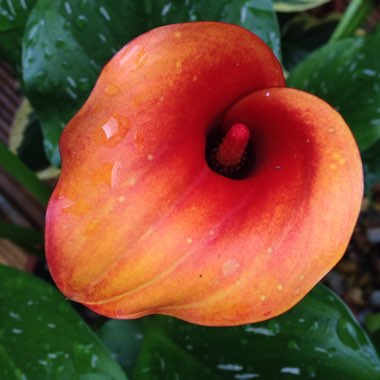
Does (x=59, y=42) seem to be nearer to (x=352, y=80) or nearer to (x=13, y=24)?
(x=13, y=24)

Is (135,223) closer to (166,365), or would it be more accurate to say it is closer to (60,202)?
(60,202)

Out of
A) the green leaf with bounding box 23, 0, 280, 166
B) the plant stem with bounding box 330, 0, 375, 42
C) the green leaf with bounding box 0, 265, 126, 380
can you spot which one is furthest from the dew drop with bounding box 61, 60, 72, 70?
the plant stem with bounding box 330, 0, 375, 42

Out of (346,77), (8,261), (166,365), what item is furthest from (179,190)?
(8,261)

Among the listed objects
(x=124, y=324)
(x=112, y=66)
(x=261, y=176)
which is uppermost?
(x=112, y=66)

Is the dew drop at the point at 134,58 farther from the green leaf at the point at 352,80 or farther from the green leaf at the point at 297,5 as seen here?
the green leaf at the point at 297,5

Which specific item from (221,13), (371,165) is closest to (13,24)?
(221,13)

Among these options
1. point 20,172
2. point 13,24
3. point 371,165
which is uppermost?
point 13,24
